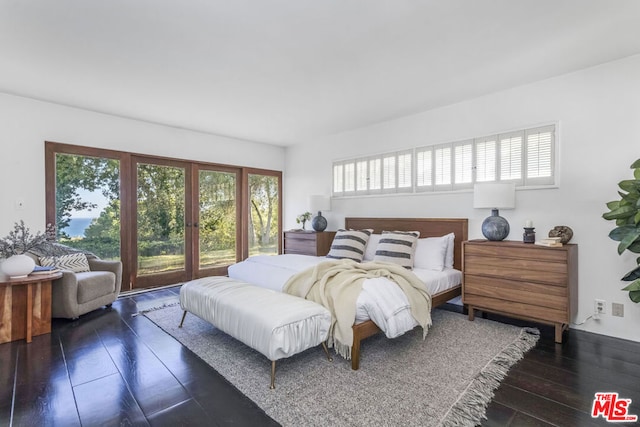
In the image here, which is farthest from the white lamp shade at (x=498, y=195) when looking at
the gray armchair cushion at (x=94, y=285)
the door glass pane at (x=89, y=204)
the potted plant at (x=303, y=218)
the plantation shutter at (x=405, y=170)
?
the door glass pane at (x=89, y=204)

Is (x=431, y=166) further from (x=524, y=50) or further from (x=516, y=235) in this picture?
(x=524, y=50)

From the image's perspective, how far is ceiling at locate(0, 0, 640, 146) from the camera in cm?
220

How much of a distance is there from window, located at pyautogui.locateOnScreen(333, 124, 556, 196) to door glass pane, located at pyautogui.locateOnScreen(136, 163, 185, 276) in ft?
9.37

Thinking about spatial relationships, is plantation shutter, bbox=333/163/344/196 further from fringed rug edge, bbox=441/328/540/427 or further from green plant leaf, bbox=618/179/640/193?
green plant leaf, bbox=618/179/640/193

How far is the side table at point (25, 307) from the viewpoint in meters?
2.90

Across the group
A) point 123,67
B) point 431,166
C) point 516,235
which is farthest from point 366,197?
point 123,67

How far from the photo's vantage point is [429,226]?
14.0ft

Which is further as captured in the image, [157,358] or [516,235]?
[516,235]

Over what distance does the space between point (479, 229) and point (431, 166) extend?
3.50 feet

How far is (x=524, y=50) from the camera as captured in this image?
2.77 metres

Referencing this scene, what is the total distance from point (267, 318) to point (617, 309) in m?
3.29

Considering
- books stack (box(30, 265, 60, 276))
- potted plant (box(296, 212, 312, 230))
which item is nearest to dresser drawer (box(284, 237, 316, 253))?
potted plant (box(296, 212, 312, 230))

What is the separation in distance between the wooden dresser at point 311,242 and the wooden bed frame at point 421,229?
0.43 metres

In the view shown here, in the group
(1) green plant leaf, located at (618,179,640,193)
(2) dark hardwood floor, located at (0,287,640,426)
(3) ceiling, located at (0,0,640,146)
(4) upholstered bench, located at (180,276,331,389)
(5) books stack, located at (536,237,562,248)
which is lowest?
(2) dark hardwood floor, located at (0,287,640,426)
